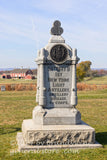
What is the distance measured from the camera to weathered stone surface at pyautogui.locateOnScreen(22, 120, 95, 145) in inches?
300

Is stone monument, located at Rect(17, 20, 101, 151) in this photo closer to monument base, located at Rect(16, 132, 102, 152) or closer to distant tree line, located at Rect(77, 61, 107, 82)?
monument base, located at Rect(16, 132, 102, 152)

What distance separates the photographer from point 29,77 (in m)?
110

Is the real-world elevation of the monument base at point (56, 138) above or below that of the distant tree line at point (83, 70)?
below

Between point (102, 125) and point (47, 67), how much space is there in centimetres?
493

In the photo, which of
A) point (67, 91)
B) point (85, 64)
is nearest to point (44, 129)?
point (67, 91)

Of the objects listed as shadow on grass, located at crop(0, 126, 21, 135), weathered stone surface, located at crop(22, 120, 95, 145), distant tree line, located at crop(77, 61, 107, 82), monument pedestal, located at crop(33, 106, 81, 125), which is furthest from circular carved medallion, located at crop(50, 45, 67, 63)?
distant tree line, located at crop(77, 61, 107, 82)

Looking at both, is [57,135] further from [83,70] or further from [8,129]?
[83,70]

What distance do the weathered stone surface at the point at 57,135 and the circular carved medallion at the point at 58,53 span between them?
2.31 m

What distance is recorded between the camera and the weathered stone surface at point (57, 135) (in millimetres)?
7621

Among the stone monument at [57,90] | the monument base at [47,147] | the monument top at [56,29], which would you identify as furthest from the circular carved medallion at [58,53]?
the monument base at [47,147]

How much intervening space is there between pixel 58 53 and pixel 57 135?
2769mm

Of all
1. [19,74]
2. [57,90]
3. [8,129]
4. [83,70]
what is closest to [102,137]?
[57,90]

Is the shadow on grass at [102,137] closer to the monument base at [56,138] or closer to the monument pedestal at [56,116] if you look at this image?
the monument base at [56,138]

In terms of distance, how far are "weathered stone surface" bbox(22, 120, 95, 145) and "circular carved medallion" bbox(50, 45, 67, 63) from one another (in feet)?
7.57
